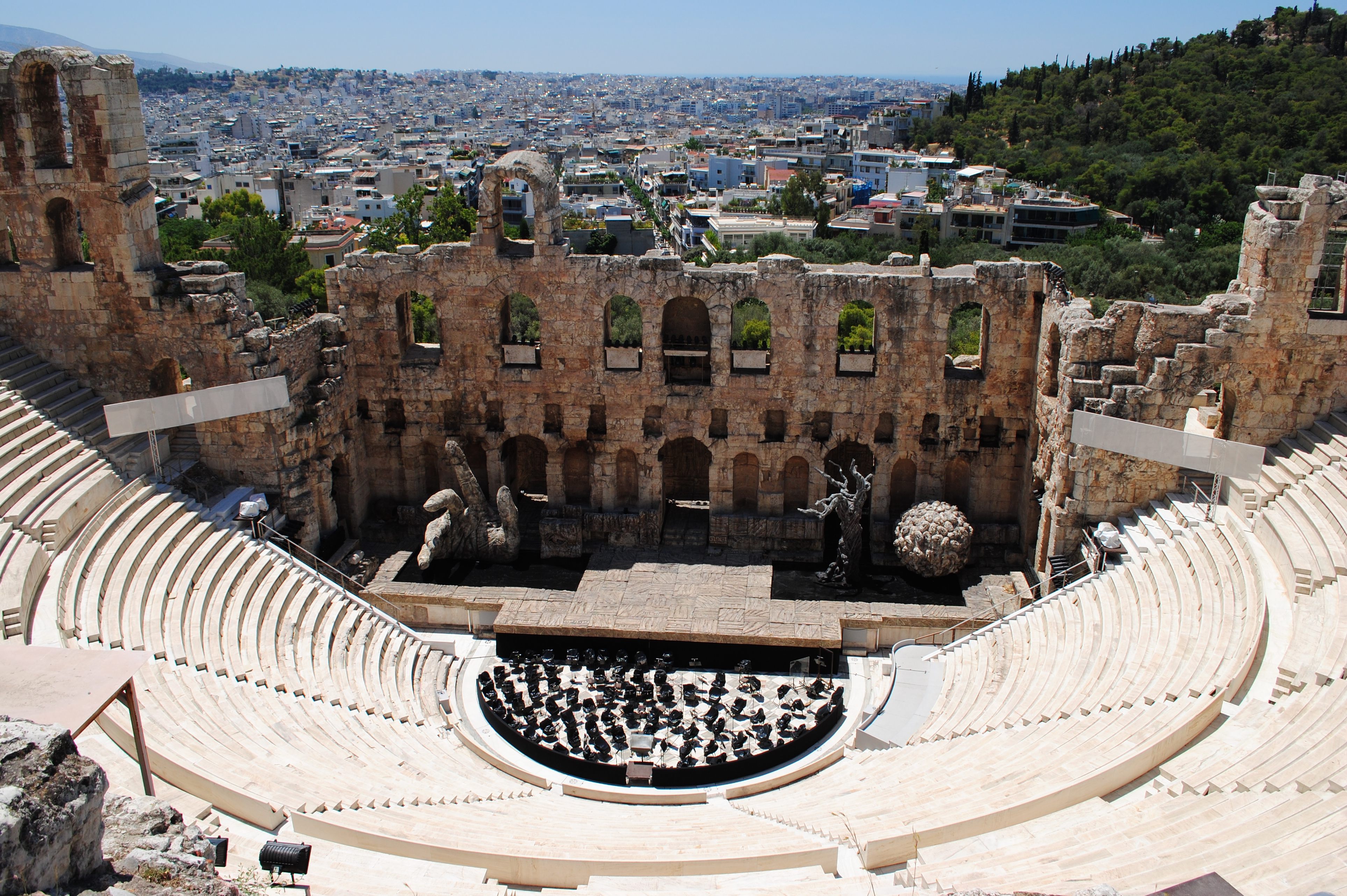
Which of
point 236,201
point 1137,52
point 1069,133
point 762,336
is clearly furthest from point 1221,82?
point 236,201

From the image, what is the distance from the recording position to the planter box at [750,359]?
78.3ft

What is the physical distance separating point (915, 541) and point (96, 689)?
1648cm

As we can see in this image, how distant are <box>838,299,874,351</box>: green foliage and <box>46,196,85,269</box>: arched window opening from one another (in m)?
23.9

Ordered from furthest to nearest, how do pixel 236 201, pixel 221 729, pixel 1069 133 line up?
pixel 1069 133 < pixel 236 201 < pixel 221 729

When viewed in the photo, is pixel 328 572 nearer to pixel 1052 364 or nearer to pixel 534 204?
pixel 534 204

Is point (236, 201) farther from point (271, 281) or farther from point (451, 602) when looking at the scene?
point (451, 602)

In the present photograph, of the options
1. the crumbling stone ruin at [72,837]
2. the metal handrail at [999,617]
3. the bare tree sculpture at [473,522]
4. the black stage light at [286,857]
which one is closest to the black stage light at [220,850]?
the black stage light at [286,857]

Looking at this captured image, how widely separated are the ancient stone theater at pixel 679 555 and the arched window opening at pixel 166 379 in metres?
0.10

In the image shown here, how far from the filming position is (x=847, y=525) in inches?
884

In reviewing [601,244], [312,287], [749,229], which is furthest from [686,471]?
[749,229]

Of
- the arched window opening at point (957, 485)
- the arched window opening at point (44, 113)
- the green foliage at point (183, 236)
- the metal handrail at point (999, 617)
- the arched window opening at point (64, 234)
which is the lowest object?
the metal handrail at point (999, 617)

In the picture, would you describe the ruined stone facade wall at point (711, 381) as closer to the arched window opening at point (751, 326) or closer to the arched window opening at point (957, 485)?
the arched window opening at point (957, 485)

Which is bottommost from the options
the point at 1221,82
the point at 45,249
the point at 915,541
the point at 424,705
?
the point at 424,705

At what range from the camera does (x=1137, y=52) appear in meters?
116
